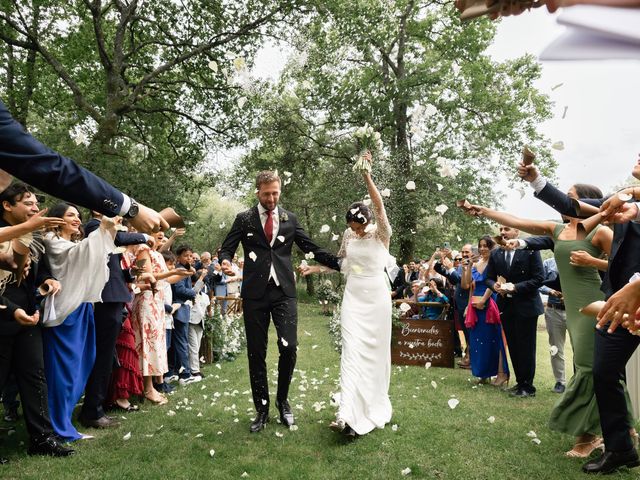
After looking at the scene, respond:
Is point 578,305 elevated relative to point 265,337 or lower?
elevated

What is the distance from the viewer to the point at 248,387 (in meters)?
7.36

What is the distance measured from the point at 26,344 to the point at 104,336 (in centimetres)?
117

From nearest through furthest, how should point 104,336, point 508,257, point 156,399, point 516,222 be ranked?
1. point 516,222
2. point 104,336
3. point 156,399
4. point 508,257

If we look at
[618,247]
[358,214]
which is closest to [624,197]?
[618,247]

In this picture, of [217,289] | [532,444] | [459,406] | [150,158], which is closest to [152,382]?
[459,406]

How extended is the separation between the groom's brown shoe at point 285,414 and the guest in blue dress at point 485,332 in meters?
3.93

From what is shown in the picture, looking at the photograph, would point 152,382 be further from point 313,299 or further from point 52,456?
point 313,299

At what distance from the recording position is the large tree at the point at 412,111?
75.8 ft

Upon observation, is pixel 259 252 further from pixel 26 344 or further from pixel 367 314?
pixel 26 344

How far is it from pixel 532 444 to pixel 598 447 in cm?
58

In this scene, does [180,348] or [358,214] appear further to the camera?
[180,348]

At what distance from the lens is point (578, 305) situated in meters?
4.63

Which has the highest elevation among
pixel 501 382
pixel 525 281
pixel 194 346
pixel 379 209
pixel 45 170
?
pixel 45 170

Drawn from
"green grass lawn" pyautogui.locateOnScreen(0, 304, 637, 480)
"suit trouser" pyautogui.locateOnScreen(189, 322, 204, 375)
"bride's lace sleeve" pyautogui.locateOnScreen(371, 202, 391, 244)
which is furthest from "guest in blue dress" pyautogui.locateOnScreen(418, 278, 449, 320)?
"bride's lace sleeve" pyautogui.locateOnScreen(371, 202, 391, 244)
